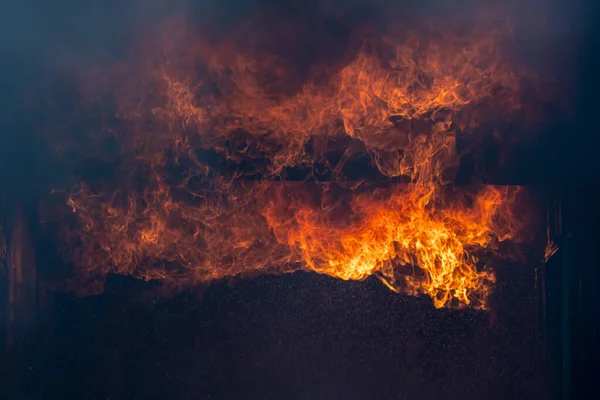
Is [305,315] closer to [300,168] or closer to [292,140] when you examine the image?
[300,168]

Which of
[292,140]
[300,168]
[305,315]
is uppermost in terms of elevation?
[292,140]

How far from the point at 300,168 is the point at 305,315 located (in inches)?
30.8

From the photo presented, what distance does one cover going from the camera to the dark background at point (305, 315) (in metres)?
2.96

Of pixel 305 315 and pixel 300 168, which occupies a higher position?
pixel 300 168

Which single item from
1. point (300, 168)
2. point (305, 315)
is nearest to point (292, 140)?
point (300, 168)

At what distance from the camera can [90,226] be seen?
9.70 feet

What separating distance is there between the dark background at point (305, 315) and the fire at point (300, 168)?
5.2 inches

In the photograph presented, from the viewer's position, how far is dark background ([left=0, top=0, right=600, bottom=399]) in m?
2.96

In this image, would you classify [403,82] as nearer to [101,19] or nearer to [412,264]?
[412,264]

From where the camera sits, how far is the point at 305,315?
2.97 m

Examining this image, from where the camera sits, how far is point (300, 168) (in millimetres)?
2916

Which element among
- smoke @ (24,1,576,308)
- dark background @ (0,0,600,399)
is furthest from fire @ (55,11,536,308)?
dark background @ (0,0,600,399)

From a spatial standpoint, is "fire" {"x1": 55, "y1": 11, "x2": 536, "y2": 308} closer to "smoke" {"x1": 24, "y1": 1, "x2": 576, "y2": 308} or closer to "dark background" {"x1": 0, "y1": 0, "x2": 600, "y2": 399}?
"smoke" {"x1": 24, "y1": 1, "x2": 576, "y2": 308}

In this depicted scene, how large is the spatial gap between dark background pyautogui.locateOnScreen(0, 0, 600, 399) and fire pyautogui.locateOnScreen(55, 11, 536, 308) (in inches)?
5.2
